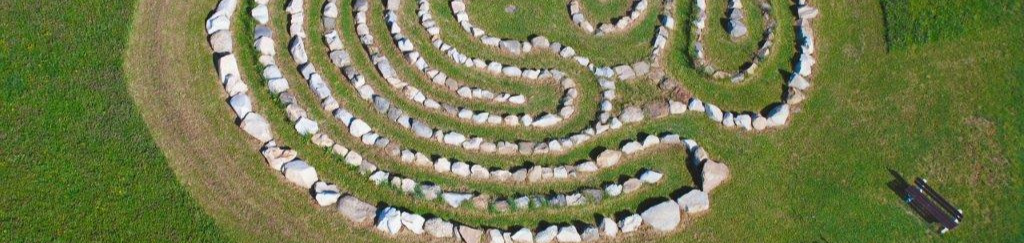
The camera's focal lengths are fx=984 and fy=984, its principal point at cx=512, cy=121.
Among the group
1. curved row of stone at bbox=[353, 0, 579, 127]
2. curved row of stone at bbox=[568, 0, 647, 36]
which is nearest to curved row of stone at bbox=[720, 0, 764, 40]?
curved row of stone at bbox=[568, 0, 647, 36]

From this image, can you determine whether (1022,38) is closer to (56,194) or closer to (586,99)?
(586,99)

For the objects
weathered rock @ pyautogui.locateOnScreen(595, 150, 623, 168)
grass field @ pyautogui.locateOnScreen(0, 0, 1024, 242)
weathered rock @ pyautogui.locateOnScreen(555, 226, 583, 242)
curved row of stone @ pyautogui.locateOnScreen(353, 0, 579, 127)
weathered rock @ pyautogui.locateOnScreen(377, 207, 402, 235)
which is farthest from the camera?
curved row of stone @ pyautogui.locateOnScreen(353, 0, 579, 127)

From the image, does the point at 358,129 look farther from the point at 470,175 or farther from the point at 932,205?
the point at 932,205

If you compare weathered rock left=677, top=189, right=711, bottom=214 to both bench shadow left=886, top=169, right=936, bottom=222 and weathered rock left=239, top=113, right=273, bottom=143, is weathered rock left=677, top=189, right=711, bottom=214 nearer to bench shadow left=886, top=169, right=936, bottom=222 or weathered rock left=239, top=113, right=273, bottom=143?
bench shadow left=886, top=169, right=936, bottom=222

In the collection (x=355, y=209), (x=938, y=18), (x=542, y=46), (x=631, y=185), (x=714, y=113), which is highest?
(x=938, y=18)

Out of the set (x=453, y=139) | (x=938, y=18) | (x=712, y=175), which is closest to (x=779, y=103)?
(x=712, y=175)

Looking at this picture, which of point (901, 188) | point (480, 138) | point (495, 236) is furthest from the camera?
point (480, 138)
